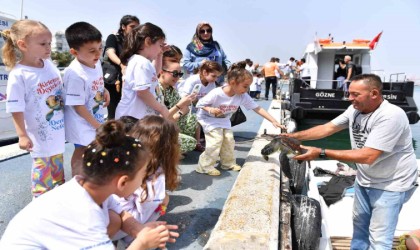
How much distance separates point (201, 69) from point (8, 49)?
8.47 ft

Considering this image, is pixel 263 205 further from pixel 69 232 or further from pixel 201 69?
pixel 201 69

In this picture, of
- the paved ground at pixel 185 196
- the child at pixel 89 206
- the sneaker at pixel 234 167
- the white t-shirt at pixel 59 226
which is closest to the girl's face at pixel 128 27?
the paved ground at pixel 185 196

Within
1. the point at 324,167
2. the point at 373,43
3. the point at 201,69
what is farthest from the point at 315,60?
the point at 201,69

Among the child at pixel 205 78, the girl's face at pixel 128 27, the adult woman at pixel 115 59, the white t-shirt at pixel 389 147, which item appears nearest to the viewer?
the white t-shirt at pixel 389 147

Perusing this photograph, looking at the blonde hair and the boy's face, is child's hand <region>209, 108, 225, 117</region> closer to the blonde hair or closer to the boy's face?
the boy's face

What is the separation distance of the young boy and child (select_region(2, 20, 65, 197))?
111 mm

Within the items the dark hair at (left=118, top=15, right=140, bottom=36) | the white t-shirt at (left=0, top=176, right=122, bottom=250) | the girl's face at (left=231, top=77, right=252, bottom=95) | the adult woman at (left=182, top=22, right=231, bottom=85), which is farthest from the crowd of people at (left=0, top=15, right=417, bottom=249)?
the adult woman at (left=182, top=22, right=231, bottom=85)

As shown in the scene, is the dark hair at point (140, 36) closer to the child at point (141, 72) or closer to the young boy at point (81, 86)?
the child at point (141, 72)

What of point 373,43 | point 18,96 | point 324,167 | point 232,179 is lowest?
point 324,167

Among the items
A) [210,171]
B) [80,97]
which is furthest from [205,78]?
[80,97]

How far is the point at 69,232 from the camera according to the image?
1531mm

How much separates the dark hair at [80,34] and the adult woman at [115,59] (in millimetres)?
917

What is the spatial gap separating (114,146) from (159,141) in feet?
2.59

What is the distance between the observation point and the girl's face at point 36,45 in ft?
8.42
